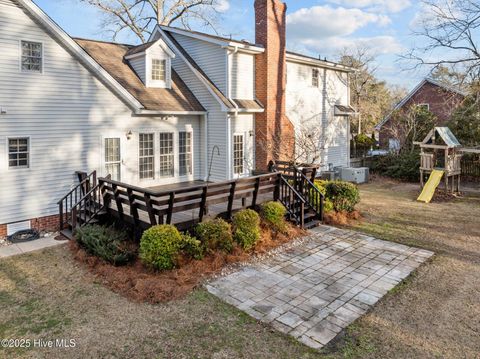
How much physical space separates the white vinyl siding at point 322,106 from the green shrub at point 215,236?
10032 mm

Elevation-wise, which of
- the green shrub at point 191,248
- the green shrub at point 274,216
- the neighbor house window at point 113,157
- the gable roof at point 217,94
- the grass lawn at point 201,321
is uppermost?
the gable roof at point 217,94

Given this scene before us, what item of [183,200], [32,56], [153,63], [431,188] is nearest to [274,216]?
[183,200]

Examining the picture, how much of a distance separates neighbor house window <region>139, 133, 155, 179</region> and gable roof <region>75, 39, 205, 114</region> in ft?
3.70

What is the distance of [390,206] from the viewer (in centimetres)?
1355

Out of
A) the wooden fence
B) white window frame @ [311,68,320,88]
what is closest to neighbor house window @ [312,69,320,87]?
white window frame @ [311,68,320,88]

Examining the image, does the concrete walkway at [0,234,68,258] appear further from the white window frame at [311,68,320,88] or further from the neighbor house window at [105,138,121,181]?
the white window frame at [311,68,320,88]

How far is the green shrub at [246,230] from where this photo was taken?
8.30 metres

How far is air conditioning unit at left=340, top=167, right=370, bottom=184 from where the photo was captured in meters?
19.1

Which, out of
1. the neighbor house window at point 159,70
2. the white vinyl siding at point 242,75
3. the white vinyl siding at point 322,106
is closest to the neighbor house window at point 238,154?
the white vinyl siding at point 242,75

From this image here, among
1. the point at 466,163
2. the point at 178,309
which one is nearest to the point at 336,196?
the point at 178,309

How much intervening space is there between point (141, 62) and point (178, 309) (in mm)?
10431

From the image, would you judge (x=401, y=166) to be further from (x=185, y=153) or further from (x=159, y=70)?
(x=159, y=70)

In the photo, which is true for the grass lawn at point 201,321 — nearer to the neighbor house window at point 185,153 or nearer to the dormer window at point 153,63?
the neighbor house window at point 185,153

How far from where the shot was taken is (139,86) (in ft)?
43.5
